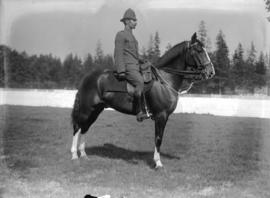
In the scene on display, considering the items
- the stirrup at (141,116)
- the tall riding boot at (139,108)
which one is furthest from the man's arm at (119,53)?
the stirrup at (141,116)

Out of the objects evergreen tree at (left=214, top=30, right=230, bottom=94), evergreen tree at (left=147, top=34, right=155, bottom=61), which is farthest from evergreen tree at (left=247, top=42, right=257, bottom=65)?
evergreen tree at (left=147, top=34, right=155, bottom=61)

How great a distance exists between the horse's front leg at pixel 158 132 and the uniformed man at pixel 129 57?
18cm

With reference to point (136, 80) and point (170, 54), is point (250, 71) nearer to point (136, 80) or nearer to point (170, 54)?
point (170, 54)

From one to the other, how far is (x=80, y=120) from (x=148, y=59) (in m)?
1.50

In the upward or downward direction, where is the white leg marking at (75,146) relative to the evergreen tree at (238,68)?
downward

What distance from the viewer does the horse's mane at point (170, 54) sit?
479 centimetres

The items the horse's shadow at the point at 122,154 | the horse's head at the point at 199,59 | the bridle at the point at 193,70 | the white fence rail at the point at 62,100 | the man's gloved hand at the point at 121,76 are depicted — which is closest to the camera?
the white fence rail at the point at 62,100

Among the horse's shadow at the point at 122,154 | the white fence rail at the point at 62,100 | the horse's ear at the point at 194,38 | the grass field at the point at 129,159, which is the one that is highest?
the horse's ear at the point at 194,38

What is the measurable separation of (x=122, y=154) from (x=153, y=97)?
98cm

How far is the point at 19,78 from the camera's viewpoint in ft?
14.6

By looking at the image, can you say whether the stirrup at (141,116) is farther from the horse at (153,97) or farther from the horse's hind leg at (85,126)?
the horse's hind leg at (85,126)

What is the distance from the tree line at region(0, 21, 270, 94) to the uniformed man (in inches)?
6.2

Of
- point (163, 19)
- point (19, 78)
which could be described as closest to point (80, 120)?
point (19, 78)

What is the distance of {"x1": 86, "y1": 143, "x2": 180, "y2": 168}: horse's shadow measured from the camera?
5.68 m
